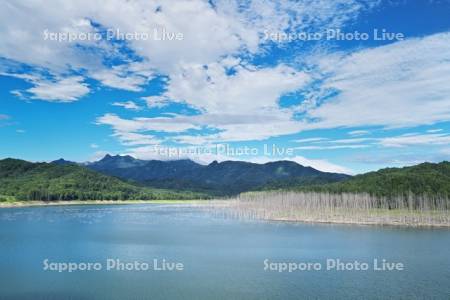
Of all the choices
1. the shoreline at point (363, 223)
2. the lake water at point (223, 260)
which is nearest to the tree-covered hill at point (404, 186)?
the shoreline at point (363, 223)

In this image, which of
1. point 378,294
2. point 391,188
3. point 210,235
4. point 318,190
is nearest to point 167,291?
point 378,294

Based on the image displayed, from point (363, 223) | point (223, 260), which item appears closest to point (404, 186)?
point (363, 223)

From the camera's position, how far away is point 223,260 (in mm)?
43219

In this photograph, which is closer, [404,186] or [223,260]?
[223,260]

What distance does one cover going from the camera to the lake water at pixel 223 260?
3036cm

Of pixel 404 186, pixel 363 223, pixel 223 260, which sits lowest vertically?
pixel 223 260

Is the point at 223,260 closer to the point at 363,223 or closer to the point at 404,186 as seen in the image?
the point at 363,223

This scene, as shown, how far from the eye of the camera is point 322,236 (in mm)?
64125

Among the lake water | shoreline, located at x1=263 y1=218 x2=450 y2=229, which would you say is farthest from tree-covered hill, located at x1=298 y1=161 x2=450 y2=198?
the lake water

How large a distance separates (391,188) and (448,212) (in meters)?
23.8

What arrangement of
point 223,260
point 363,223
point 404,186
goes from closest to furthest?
point 223,260
point 363,223
point 404,186

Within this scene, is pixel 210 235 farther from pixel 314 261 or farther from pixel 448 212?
pixel 448 212

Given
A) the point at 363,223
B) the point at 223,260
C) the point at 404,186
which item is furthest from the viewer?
the point at 404,186

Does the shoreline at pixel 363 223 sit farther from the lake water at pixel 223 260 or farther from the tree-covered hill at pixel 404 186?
the tree-covered hill at pixel 404 186
